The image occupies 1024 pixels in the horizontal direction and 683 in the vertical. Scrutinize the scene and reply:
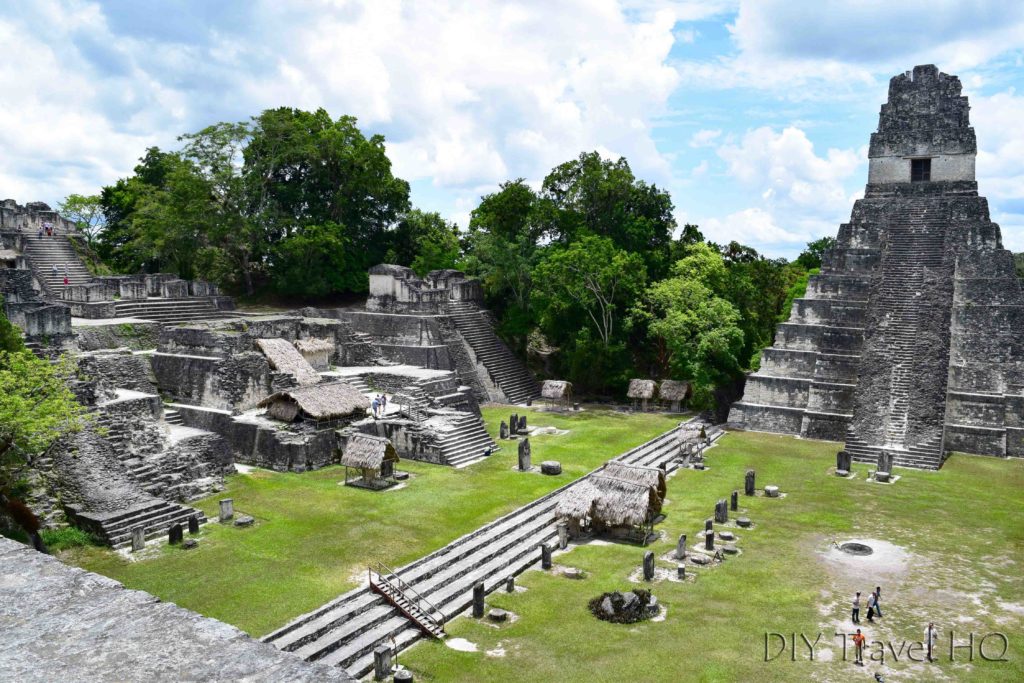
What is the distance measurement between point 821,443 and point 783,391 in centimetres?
266

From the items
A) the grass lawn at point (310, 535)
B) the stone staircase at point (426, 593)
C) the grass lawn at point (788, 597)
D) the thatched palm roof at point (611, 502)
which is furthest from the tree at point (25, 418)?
the thatched palm roof at point (611, 502)

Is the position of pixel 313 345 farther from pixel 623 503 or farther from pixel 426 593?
pixel 426 593

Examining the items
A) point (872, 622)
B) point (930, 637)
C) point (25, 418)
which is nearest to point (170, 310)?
point (25, 418)

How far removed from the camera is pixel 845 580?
15414 mm

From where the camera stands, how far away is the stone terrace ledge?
4297 millimetres

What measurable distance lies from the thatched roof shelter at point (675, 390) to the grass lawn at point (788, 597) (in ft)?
32.8

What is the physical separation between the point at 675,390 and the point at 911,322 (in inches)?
369

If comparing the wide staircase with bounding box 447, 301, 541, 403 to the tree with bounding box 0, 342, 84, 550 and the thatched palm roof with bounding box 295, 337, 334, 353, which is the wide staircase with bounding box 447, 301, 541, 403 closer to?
the thatched palm roof with bounding box 295, 337, 334, 353

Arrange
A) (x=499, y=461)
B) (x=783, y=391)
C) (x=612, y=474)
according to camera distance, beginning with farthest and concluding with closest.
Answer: (x=783, y=391) < (x=499, y=461) < (x=612, y=474)

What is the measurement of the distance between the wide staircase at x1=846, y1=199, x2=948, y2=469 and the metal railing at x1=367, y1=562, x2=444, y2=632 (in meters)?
16.9

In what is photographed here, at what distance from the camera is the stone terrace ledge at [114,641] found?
4297 mm

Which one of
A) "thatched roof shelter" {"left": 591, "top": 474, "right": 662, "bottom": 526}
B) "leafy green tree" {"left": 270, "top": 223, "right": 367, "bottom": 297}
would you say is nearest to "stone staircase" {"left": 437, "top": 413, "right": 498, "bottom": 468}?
"thatched roof shelter" {"left": 591, "top": 474, "right": 662, "bottom": 526}

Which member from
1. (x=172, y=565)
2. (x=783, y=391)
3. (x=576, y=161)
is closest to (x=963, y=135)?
(x=783, y=391)

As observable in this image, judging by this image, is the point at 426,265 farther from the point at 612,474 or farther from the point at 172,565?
the point at 172,565
